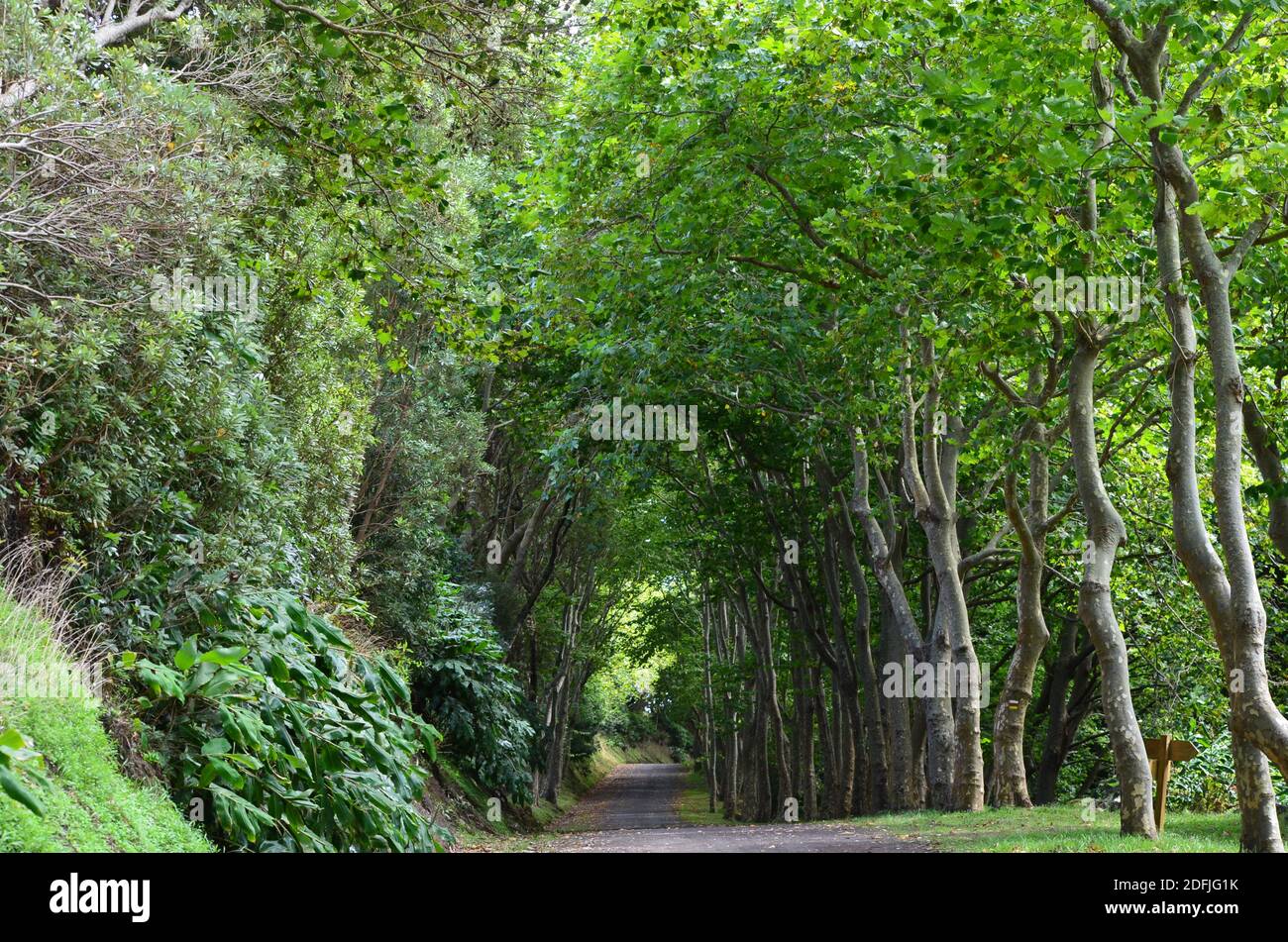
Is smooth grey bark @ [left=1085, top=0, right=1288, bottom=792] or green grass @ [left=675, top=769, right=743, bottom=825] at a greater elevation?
smooth grey bark @ [left=1085, top=0, right=1288, bottom=792]

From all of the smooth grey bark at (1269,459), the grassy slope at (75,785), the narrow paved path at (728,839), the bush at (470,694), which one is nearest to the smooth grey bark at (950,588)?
the narrow paved path at (728,839)

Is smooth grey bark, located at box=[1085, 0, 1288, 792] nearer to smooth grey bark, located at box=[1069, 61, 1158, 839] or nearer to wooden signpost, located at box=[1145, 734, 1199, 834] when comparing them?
smooth grey bark, located at box=[1069, 61, 1158, 839]

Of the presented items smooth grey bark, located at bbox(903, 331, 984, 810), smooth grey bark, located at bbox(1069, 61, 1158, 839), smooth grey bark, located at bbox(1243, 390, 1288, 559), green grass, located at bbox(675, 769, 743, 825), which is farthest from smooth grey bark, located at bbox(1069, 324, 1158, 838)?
green grass, located at bbox(675, 769, 743, 825)

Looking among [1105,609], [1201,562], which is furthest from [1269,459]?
[1201,562]

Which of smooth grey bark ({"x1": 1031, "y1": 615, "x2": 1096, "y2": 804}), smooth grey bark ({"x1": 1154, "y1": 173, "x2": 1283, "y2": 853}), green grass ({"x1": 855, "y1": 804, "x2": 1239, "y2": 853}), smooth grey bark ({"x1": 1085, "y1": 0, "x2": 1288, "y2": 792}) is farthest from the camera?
smooth grey bark ({"x1": 1031, "y1": 615, "x2": 1096, "y2": 804})

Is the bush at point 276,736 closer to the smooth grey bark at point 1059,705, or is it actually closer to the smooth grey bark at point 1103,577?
the smooth grey bark at point 1103,577

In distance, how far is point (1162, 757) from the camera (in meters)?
11.5

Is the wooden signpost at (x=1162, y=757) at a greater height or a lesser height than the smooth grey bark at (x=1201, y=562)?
lesser

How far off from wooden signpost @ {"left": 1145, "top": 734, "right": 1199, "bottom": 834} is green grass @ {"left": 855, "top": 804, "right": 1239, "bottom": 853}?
1.19 feet

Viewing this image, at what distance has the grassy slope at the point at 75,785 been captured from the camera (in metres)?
5.60

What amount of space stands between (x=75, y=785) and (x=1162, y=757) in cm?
1010

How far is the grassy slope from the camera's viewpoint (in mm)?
Result: 5598

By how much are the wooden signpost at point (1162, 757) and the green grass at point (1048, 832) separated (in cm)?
36

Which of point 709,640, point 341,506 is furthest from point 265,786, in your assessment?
point 709,640
